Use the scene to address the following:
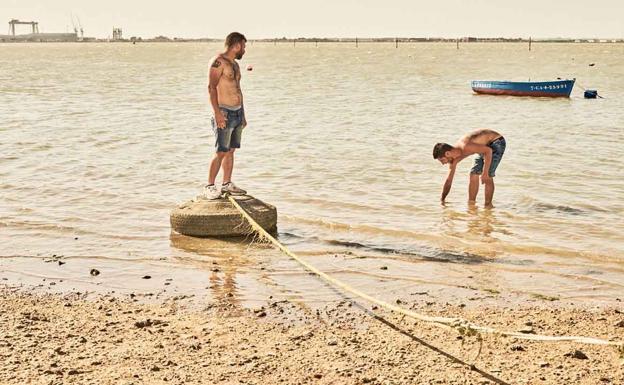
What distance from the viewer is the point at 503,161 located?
47.9ft

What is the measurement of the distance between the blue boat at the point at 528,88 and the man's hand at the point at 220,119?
29.2m

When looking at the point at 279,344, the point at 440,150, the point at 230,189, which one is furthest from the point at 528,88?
the point at 279,344

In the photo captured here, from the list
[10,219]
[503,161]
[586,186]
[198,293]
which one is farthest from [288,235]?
[503,161]

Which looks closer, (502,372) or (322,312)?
(502,372)

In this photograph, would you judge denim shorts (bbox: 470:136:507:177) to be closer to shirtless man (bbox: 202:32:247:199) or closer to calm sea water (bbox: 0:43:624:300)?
calm sea water (bbox: 0:43:624:300)

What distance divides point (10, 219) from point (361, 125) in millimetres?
12926

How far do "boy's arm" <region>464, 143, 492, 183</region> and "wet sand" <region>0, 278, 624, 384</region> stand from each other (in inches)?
152

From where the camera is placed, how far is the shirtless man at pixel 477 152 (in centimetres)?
947

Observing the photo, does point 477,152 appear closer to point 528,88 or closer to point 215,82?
point 215,82

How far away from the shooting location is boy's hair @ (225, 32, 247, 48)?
8.03 metres

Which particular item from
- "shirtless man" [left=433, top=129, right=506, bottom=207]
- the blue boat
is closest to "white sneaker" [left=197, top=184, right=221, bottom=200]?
"shirtless man" [left=433, top=129, right=506, bottom=207]

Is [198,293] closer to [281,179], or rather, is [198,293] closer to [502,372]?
[502,372]

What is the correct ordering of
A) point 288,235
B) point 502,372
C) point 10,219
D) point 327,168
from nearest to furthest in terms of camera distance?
point 502,372, point 288,235, point 10,219, point 327,168

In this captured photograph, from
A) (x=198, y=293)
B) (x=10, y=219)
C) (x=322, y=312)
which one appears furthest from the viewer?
(x=10, y=219)
